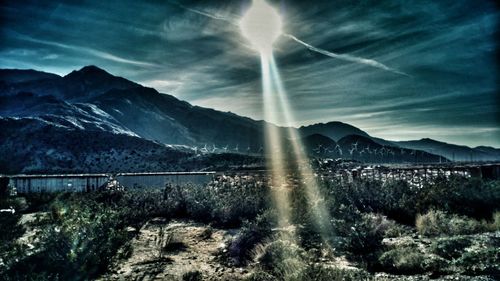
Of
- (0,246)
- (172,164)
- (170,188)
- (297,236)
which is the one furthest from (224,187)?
(172,164)

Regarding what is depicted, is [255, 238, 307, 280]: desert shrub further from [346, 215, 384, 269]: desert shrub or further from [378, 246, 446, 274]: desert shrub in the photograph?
[378, 246, 446, 274]: desert shrub

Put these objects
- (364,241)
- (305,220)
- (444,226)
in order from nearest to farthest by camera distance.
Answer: (364,241), (444,226), (305,220)

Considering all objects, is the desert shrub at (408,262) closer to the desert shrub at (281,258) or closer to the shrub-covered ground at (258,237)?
the shrub-covered ground at (258,237)

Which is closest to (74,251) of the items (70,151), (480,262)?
(480,262)

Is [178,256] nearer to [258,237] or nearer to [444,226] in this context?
[258,237]

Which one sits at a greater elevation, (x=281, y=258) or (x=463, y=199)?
(x=463, y=199)

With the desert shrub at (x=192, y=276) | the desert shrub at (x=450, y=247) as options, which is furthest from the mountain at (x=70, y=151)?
the desert shrub at (x=450, y=247)
